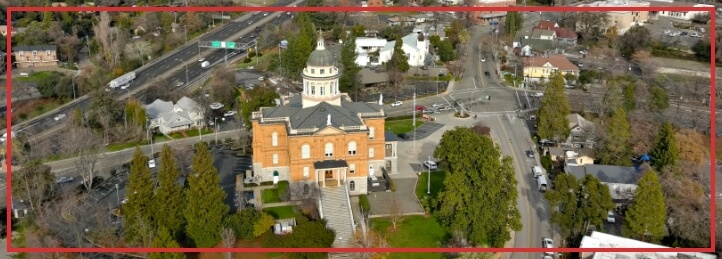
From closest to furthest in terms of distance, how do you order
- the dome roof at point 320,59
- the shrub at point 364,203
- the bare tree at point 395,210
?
the bare tree at point 395,210 < the shrub at point 364,203 < the dome roof at point 320,59

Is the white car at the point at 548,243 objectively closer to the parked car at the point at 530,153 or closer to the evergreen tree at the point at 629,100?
the parked car at the point at 530,153

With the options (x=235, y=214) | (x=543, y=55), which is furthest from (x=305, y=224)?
(x=543, y=55)

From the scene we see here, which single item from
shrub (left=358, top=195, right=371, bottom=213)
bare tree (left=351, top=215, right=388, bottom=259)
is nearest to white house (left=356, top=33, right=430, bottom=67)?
shrub (left=358, top=195, right=371, bottom=213)

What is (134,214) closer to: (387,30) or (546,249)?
(546,249)

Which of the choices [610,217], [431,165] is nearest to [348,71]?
[431,165]

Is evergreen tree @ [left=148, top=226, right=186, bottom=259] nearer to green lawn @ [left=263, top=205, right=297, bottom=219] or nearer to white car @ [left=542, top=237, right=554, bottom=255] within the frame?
green lawn @ [left=263, top=205, right=297, bottom=219]

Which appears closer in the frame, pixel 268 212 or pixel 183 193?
pixel 183 193

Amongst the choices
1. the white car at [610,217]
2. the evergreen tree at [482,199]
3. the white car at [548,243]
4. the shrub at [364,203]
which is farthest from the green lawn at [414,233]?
the white car at [610,217]
